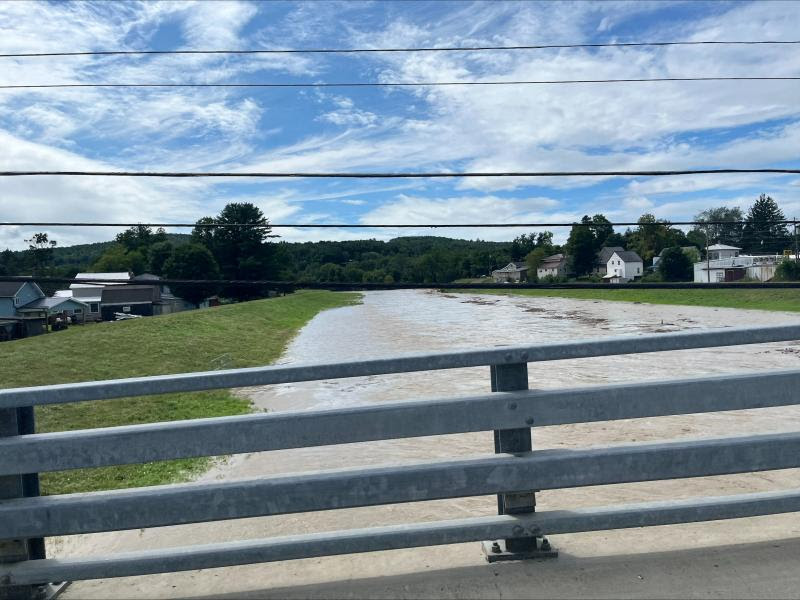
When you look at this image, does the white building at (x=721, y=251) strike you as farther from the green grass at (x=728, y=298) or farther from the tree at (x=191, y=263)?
the green grass at (x=728, y=298)

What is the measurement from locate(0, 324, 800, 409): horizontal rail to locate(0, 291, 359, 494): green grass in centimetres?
328

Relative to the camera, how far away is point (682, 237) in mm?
13484

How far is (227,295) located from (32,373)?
9017 mm

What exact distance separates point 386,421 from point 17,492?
1660 mm

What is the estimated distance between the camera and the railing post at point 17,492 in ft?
9.78

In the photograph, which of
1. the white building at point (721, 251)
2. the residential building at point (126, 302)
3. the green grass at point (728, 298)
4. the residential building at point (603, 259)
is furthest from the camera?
the residential building at point (126, 302)

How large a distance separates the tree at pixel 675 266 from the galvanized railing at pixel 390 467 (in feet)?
27.3

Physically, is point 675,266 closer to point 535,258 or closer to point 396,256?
point 535,258

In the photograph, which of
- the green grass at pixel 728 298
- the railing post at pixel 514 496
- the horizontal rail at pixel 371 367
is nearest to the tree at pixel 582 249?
the horizontal rail at pixel 371 367

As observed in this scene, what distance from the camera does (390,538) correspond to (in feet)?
10.2

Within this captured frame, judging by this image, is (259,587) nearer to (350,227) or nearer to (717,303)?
(350,227)

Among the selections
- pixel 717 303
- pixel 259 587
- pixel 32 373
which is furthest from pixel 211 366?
pixel 717 303

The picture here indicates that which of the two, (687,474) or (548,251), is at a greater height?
(548,251)

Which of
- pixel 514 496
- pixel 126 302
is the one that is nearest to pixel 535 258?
pixel 514 496
